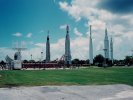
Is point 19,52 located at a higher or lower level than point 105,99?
higher

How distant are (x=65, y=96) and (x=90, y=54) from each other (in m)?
182

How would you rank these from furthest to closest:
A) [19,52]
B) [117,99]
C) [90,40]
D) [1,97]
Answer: [90,40] < [19,52] < [1,97] < [117,99]

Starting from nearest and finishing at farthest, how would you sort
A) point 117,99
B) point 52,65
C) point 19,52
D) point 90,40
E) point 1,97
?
point 117,99 < point 1,97 < point 19,52 < point 52,65 < point 90,40

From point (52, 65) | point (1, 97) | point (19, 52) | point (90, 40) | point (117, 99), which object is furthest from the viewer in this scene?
point (90, 40)

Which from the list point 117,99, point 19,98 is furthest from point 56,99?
point 117,99

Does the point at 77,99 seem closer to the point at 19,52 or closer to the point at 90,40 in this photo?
the point at 19,52

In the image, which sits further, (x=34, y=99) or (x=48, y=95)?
(x=48, y=95)

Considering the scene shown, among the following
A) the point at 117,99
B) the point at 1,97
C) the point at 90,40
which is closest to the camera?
the point at 117,99

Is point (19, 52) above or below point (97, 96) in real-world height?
above

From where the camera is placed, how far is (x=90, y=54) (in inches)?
7840

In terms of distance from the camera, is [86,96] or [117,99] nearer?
[117,99]

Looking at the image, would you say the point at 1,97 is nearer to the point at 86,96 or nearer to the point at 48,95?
the point at 48,95

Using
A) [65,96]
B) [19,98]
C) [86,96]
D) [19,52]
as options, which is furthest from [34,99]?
[19,52]

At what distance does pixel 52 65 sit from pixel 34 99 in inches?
4808
